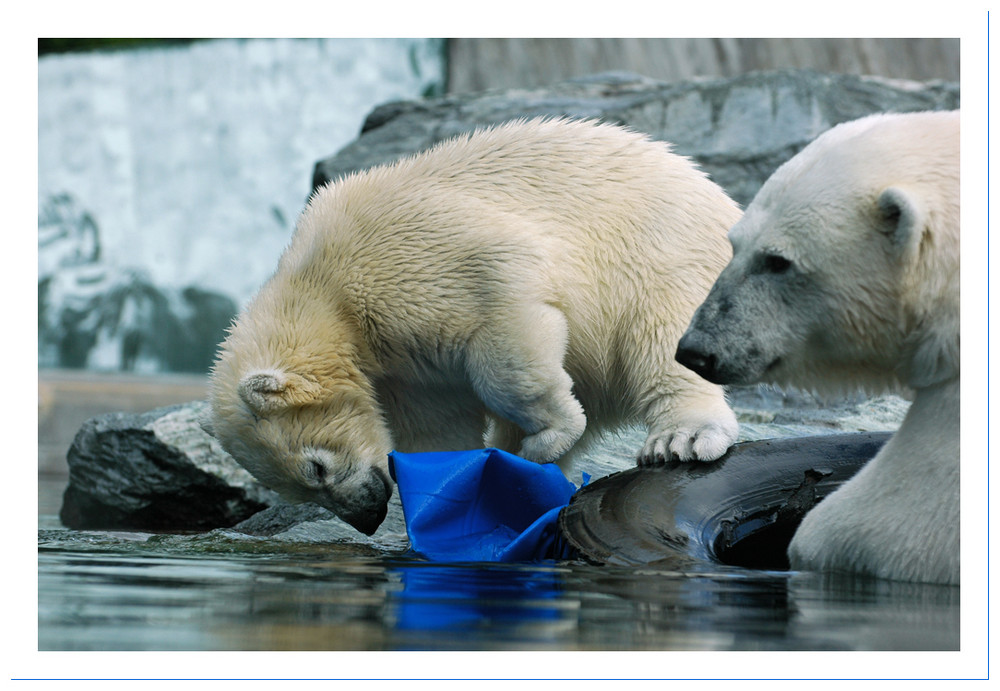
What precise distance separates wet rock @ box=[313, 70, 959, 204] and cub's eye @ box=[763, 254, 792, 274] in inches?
163

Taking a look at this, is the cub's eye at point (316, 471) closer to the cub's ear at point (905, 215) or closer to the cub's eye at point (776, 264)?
the cub's eye at point (776, 264)

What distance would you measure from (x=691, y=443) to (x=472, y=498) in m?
0.61

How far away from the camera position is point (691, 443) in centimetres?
288

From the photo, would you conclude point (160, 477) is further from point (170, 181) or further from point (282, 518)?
point (170, 181)

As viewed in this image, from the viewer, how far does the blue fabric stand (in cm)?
289

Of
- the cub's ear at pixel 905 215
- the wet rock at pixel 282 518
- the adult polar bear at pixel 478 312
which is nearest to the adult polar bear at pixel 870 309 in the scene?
the cub's ear at pixel 905 215

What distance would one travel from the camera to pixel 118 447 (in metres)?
4.69

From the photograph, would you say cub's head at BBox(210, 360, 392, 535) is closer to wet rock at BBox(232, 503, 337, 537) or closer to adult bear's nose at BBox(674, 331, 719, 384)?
wet rock at BBox(232, 503, 337, 537)

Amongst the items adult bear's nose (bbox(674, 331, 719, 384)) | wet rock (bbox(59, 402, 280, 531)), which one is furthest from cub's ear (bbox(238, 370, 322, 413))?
wet rock (bbox(59, 402, 280, 531))

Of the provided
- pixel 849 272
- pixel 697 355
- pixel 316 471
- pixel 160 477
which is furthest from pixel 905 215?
pixel 160 477

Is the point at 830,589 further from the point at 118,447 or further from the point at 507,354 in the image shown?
the point at 118,447

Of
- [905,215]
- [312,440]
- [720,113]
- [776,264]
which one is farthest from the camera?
[720,113]

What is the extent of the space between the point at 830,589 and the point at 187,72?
29.8 ft
